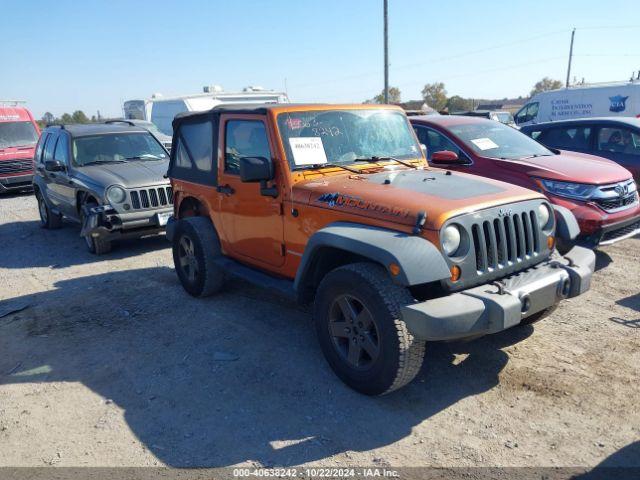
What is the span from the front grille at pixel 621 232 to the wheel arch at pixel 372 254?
360 cm

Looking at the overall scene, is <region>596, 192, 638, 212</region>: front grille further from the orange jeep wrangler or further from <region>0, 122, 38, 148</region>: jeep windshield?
<region>0, 122, 38, 148</region>: jeep windshield

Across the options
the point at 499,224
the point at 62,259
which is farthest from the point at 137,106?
the point at 499,224

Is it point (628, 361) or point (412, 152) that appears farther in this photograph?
point (412, 152)

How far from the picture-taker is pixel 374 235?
10.6ft

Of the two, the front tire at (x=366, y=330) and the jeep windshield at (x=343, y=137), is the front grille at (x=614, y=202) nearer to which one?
the jeep windshield at (x=343, y=137)

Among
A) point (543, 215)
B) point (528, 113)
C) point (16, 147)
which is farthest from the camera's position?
point (528, 113)

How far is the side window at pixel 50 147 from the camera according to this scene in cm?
884

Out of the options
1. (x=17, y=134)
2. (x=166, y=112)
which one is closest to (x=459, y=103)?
(x=166, y=112)

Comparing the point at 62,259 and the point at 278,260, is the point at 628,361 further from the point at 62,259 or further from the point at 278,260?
the point at 62,259

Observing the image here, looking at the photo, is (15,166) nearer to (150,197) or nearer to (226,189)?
(150,197)

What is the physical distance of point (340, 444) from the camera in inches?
118

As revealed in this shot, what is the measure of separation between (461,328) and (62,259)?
658cm

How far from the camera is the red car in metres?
5.61

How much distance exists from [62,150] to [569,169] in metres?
Answer: 7.79
